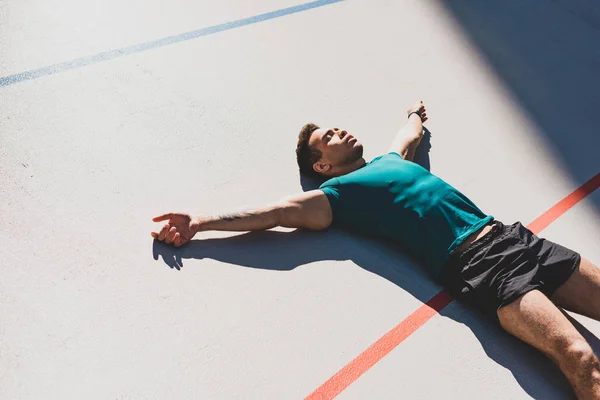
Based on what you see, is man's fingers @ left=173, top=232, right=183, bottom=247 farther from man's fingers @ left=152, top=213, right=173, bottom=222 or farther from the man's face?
the man's face

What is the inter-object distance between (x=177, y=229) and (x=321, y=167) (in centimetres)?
81

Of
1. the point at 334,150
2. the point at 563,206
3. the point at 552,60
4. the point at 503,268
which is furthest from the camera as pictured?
the point at 552,60

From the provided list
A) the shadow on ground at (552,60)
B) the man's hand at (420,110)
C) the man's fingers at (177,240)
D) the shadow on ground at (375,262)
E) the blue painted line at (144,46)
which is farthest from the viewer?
the shadow on ground at (552,60)

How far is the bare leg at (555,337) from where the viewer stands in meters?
2.49

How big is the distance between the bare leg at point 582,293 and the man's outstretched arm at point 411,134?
3.36 feet

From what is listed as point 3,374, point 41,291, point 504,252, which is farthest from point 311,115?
point 3,374

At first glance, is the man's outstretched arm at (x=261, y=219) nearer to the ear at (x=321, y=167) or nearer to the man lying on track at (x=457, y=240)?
the man lying on track at (x=457, y=240)

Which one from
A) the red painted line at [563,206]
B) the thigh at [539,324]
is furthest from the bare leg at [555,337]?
the red painted line at [563,206]

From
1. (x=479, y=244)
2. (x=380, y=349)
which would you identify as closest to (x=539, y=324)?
(x=479, y=244)

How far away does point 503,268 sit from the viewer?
109 inches

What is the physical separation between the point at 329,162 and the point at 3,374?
1.70 metres

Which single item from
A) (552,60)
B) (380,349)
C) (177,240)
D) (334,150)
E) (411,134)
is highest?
(552,60)

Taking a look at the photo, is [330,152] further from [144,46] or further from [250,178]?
[144,46]

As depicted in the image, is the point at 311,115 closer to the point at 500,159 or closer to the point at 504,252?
the point at 500,159
